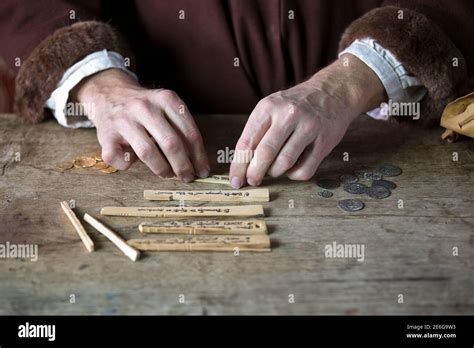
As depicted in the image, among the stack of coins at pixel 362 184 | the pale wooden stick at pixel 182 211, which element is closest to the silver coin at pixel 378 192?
the stack of coins at pixel 362 184

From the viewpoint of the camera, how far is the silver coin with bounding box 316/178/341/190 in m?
1.12

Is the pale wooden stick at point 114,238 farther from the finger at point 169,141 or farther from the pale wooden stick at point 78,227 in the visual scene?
the finger at point 169,141

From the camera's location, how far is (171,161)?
3.64 ft

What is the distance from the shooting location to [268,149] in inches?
42.4

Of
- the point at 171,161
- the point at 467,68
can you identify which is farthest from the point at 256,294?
the point at 467,68

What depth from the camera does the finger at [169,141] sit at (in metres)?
1.10

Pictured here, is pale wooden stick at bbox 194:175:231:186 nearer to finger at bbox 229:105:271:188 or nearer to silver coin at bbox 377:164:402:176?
finger at bbox 229:105:271:188

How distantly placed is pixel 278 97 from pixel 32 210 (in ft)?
1.63

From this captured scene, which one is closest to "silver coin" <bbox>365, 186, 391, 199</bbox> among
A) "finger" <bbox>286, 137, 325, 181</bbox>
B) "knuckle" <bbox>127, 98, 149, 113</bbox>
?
"finger" <bbox>286, 137, 325, 181</bbox>

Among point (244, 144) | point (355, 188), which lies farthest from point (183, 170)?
point (355, 188)

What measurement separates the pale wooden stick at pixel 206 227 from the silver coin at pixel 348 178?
239mm

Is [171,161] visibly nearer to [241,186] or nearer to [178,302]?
[241,186]
